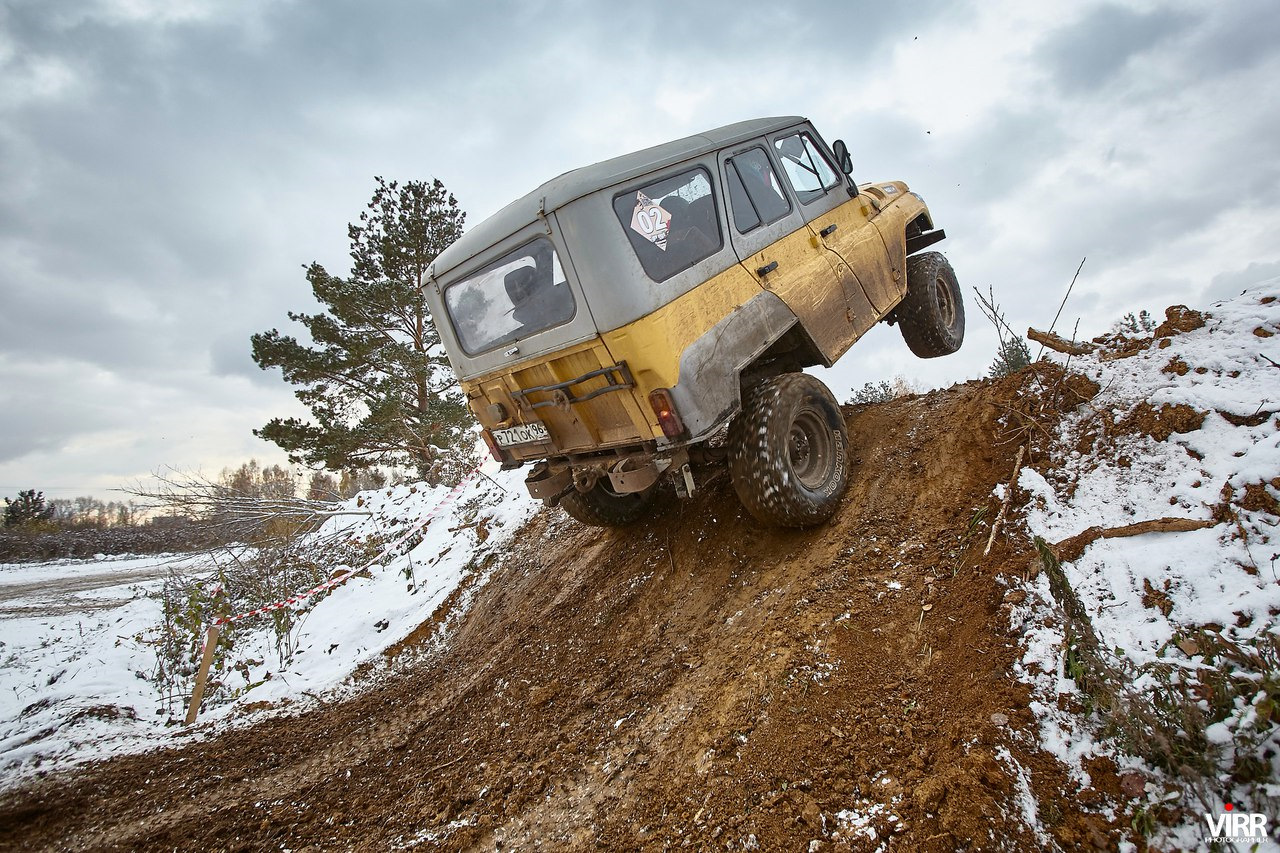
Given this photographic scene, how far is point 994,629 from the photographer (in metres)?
2.22

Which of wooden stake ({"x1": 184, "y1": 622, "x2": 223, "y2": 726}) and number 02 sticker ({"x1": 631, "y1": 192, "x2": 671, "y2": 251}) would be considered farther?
wooden stake ({"x1": 184, "y1": 622, "x2": 223, "y2": 726})

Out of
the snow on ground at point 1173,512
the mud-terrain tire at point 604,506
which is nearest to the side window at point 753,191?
the snow on ground at point 1173,512

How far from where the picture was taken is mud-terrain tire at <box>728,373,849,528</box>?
10.4 feet

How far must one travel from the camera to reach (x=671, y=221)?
3156 millimetres

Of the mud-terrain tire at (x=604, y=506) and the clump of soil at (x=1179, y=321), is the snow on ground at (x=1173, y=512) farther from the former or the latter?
the mud-terrain tire at (x=604, y=506)

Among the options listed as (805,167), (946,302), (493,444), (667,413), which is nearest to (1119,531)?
(667,413)

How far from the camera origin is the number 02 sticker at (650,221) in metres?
3.00

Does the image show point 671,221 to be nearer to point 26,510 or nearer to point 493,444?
Result: point 493,444

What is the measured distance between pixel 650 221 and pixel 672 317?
1.89 ft

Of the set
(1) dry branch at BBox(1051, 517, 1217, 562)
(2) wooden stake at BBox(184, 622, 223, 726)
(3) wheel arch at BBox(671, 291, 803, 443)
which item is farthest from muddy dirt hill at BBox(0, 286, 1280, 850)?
(3) wheel arch at BBox(671, 291, 803, 443)

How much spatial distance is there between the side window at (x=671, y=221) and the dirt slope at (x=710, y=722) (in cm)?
184

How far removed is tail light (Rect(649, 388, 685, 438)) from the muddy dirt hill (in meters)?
1.08
